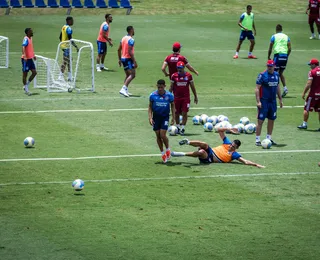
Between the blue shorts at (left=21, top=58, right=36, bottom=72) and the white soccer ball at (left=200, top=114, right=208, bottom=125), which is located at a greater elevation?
the blue shorts at (left=21, top=58, right=36, bottom=72)

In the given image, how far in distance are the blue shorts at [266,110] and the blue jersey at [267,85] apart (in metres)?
0.12

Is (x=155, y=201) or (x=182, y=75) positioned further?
(x=182, y=75)

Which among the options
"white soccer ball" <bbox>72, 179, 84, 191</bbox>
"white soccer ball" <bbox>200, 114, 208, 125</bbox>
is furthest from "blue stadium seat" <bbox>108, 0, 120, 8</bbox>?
"white soccer ball" <bbox>72, 179, 84, 191</bbox>

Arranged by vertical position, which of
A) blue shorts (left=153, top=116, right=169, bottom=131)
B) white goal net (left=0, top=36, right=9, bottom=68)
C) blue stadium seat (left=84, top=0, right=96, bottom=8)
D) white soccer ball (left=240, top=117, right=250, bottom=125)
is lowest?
white goal net (left=0, top=36, right=9, bottom=68)

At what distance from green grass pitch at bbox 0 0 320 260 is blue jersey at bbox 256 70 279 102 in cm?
155

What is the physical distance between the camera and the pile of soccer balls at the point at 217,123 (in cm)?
2647

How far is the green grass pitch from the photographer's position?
1627 centimetres

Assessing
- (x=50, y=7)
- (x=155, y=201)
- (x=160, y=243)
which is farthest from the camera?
(x=50, y=7)

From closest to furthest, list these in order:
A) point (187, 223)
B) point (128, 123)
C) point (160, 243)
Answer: point (160, 243) < point (187, 223) < point (128, 123)

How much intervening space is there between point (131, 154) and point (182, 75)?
151 inches

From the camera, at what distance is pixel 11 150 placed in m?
23.9

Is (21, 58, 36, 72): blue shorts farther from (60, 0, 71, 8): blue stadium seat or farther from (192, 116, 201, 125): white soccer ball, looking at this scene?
(60, 0, 71, 8): blue stadium seat

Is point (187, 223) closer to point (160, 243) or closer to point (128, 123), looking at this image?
point (160, 243)

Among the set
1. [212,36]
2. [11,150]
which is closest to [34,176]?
[11,150]
